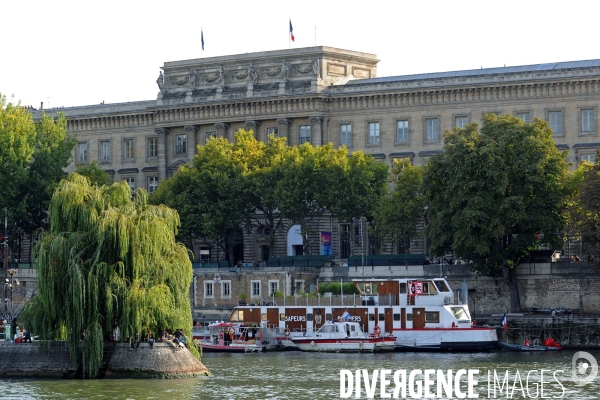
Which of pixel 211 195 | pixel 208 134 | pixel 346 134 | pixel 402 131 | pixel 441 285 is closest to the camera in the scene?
pixel 441 285

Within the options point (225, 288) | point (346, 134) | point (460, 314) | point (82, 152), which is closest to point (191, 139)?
point (82, 152)

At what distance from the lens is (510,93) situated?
11200 cm

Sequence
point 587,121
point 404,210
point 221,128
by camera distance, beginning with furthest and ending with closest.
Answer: point 221,128
point 587,121
point 404,210

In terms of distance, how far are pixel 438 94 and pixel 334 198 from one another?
40.8 ft

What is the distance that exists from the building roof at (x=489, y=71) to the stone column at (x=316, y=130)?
346 cm

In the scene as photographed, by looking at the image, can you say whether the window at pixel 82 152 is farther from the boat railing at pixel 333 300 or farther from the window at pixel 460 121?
the boat railing at pixel 333 300

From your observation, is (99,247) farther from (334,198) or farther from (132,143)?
(132,143)

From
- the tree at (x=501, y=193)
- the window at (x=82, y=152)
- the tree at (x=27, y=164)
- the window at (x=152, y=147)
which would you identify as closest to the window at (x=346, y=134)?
the window at (x=152, y=147)

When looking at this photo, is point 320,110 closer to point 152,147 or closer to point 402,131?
point 402,131

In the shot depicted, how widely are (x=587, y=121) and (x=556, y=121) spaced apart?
2101 millimetres

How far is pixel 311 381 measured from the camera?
68750mm

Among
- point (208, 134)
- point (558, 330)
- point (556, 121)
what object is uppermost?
point (208, 134)

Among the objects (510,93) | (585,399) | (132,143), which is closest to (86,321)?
(585,399)

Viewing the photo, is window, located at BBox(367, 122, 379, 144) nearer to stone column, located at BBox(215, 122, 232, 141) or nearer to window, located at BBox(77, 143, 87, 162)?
stone column, located at BBox(215, 122, 232, 141)
